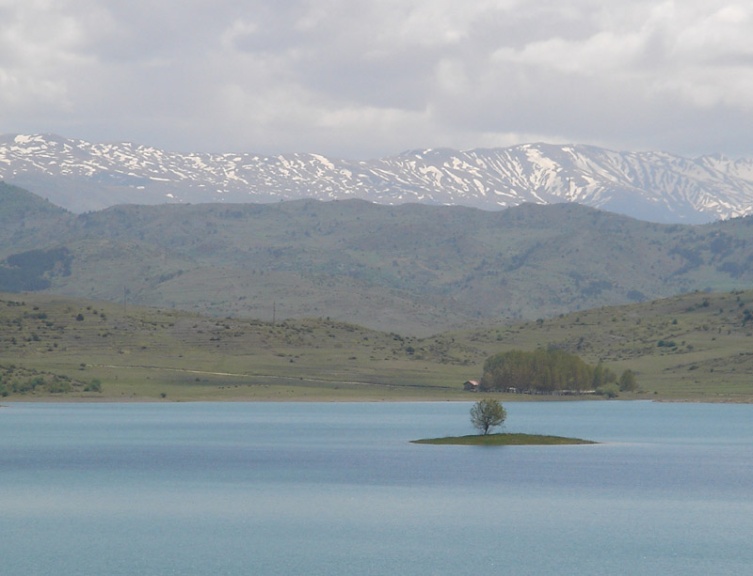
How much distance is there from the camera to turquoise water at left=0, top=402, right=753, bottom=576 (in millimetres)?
77875

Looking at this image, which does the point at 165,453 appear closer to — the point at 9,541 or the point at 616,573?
the point at 9,541

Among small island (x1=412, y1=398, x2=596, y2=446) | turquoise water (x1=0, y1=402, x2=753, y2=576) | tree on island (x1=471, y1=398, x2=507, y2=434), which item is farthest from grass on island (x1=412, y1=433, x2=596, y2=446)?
tree on island (x1=471, y1=398, x2=507, y2=434)

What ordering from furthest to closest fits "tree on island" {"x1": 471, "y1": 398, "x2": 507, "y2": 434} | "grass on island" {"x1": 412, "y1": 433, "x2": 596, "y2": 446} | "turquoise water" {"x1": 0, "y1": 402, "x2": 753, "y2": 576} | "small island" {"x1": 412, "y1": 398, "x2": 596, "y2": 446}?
"grass on island" {"x1": 412, "y1": 433, "x2": 596, "y2": 446}
"small island" {"x1": 412, "y1": 398, "x2": 596, "y2": 446}
"tree on island" {"x1": 471, "y1": 398, "x2": 507, "y2": 434}
"turquoise water" {"x1": 0, "y1": 402, "x2": 753, "y2": 576}

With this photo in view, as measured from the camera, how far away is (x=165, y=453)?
141875 mm

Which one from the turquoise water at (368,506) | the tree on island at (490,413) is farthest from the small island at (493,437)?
the turquoise water at (368,506)

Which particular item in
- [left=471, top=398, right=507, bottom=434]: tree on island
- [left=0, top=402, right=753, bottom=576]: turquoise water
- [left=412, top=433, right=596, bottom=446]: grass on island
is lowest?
[left=0, top=402, right=753, bottom=576]: turquoise water

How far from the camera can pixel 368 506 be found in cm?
9938

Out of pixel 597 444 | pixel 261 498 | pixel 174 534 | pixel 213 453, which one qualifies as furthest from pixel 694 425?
pixel 174 534

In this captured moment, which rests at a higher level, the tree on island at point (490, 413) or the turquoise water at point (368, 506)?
the tree on island at point (490, 413)

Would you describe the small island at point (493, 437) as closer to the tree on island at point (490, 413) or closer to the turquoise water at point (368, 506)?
the tree on island at point (490, 413)

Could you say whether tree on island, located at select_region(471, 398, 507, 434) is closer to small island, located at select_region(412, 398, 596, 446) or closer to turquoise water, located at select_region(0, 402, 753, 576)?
small island, located at select_region(412, 398, 596, 446)

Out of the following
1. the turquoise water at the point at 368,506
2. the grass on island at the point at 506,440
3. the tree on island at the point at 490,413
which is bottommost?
the turquoise water at the point at 368,506

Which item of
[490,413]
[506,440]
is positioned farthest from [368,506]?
[506,440]

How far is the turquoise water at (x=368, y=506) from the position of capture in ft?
255
